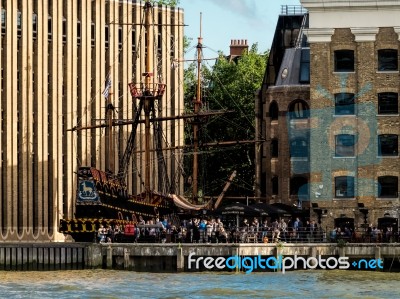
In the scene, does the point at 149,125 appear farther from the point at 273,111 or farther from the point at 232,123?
the point at 232,123

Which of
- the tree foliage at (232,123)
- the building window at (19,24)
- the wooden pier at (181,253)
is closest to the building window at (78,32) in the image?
the building window at (19,24)

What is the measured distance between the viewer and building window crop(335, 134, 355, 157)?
10575 centimetres

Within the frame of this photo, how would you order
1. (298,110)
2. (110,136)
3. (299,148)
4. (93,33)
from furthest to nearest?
(93,33) < (110,136) < (298,110) < (299,148)

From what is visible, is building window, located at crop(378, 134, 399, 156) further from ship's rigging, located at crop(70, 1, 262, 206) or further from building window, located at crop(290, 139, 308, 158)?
ship's rigging, located at crop(70, 1, 262, 206)

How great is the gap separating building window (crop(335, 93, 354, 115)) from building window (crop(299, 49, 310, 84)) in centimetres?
654

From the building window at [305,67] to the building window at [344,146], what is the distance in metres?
7.52

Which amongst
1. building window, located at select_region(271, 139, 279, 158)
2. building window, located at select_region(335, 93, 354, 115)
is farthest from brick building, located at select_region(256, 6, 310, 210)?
building window, located at select_region(335, 93, 354, 115)

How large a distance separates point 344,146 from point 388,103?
3.52m

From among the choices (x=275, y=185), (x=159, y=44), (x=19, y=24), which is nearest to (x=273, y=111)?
(x=275, y=185)

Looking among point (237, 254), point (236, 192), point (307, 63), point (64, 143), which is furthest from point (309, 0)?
point (236, 192)

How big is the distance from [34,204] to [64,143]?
5646mm

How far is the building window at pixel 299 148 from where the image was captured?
111 metres

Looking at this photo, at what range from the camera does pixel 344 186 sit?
106m

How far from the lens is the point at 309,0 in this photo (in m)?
106
